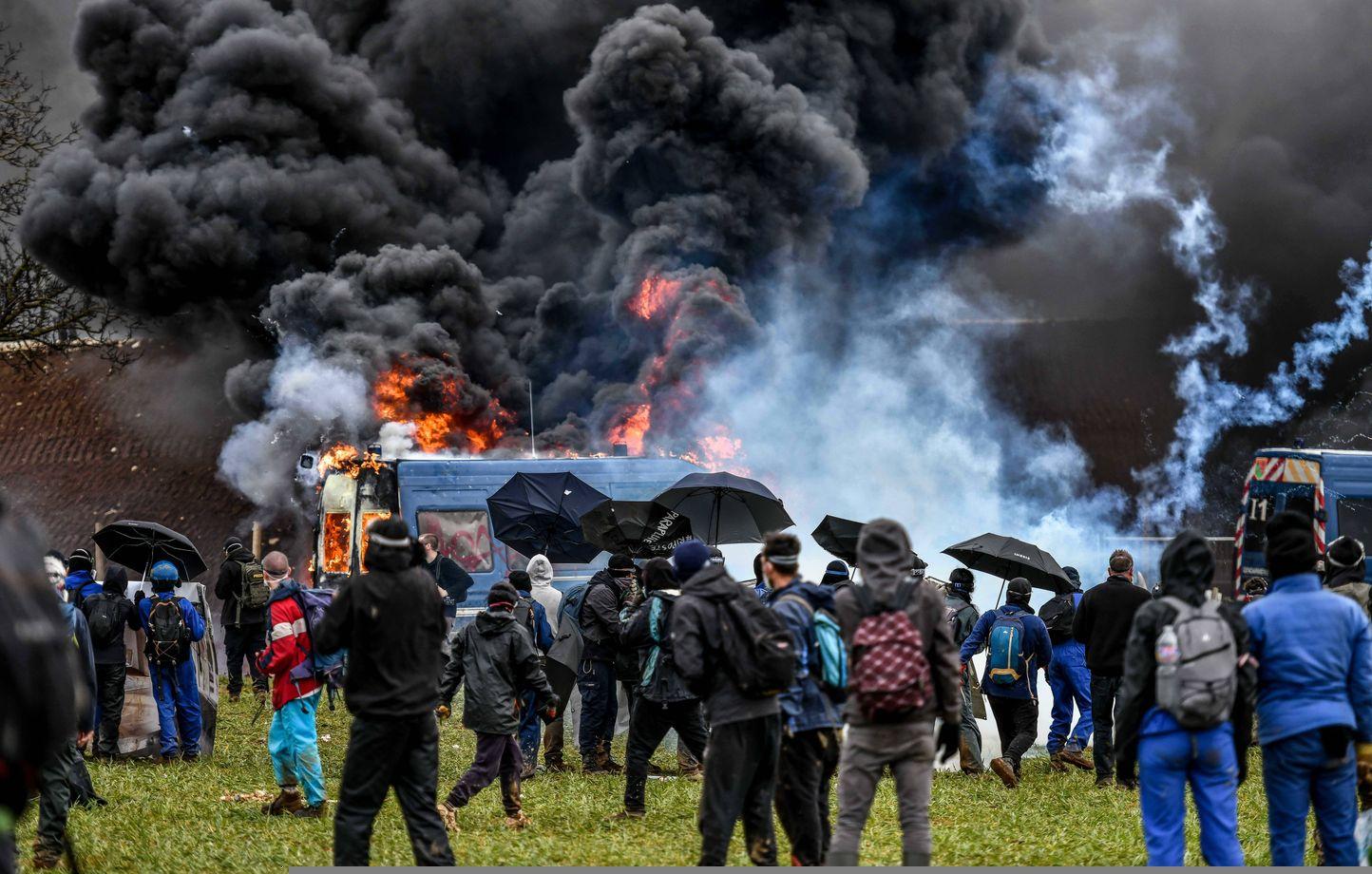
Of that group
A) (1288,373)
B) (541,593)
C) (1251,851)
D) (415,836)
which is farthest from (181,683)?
(1288,373)

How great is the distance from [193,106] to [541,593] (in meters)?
23.7

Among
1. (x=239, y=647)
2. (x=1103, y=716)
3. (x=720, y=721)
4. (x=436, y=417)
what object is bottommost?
(x=1103, y=716)

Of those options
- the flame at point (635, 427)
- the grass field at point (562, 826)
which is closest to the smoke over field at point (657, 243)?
the flame at point (635, 427)

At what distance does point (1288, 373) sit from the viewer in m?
31.0

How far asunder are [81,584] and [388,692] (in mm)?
5460

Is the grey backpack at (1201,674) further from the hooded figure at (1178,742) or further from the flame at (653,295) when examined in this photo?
the flame at (653,295)

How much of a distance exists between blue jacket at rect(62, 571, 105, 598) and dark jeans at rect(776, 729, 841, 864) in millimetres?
6315

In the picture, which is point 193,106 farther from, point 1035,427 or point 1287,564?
point 1287,564

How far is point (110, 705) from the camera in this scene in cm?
1103

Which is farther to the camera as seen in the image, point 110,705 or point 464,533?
point 464,533

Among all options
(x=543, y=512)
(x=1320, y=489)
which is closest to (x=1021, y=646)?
(x=543, y=512)

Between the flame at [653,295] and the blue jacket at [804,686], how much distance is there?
2305cm

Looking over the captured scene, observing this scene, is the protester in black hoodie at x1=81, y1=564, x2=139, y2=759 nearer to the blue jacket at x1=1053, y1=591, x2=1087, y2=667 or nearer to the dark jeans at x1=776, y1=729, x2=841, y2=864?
the dark jeans at x1=776, y1=729, x2=841, y2=864

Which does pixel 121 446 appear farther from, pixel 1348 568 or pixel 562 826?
pixel 1348 568
